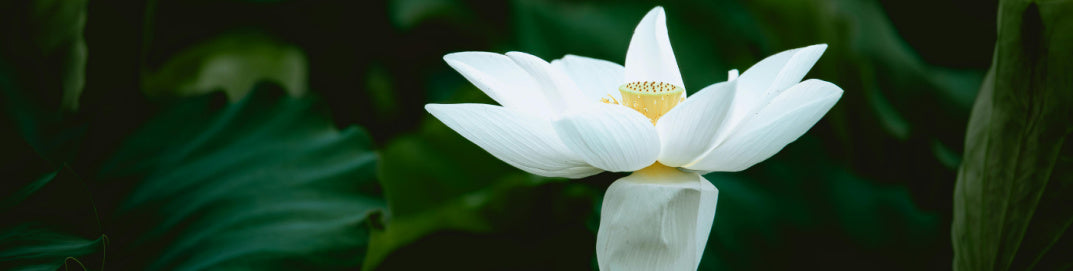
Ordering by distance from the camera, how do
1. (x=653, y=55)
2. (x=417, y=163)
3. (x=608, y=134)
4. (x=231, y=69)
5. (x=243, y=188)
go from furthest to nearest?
(x=231, y=69), (x=417, y=163), (x=243, y=188), (x=653, y=55), (x=608, y=134)

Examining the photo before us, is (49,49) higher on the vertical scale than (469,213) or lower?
higher

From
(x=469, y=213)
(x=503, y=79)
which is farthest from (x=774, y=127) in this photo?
(x=469, y=213)

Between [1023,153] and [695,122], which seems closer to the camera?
[695,122]

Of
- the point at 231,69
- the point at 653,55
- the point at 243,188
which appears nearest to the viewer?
the point at 653,55

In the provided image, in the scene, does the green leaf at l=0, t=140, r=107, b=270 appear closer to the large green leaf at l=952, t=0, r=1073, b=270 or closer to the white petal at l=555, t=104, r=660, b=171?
the white petal at l=555, t=104, r=660, b=171

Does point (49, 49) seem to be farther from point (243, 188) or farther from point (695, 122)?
point (695, 122)

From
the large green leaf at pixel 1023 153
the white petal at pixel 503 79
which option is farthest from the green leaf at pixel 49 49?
the large green leaf at pixel 1023 153

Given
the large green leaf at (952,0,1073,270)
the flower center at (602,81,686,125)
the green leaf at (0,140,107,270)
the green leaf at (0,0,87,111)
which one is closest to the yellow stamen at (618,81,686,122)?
the flower center at (602,81,686,125)
